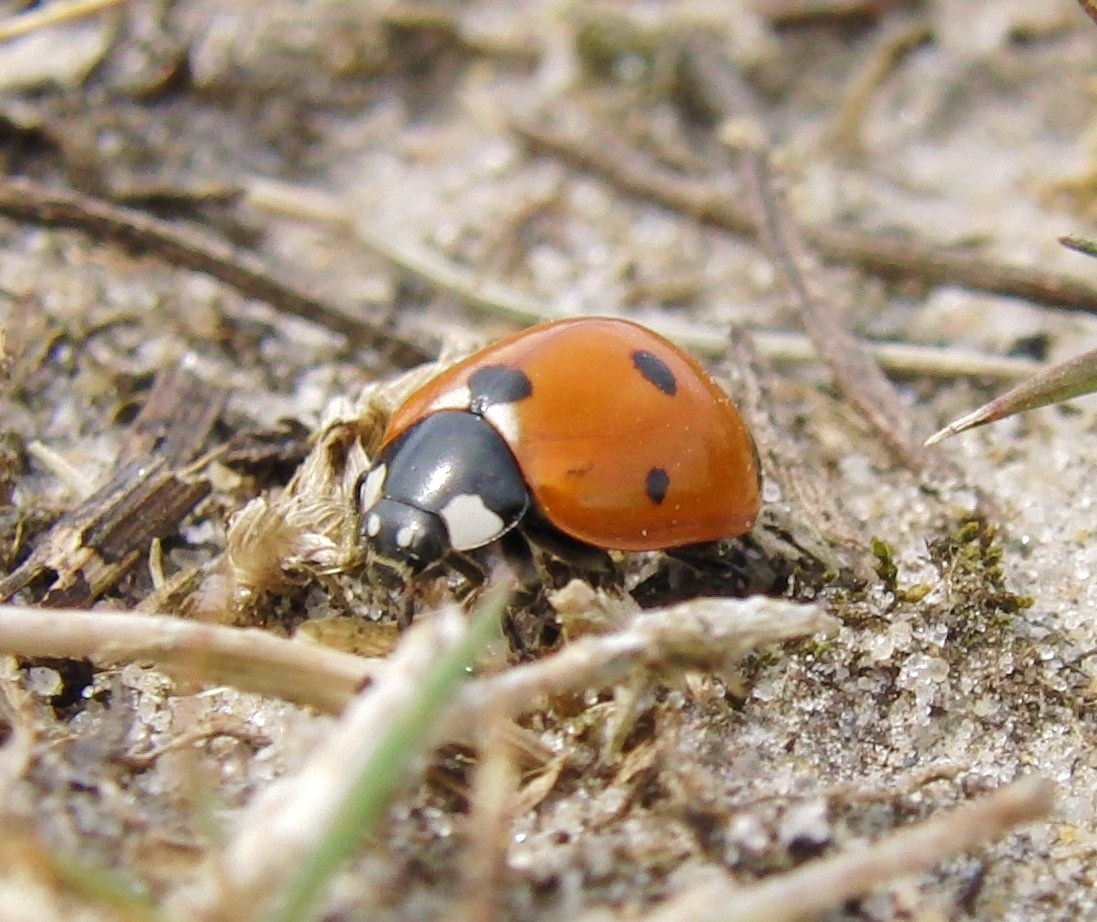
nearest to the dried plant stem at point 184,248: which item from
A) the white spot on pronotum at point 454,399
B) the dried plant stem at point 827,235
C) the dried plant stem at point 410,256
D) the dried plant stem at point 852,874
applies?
the dried plant stem at point 410,256

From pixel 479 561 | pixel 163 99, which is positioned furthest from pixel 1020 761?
pixel 163 99

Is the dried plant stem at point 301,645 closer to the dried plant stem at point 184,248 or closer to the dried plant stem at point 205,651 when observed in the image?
the dried plant stem at point 205,651

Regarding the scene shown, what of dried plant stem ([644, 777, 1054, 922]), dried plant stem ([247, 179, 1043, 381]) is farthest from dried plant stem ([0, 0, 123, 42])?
dried plant stem ([644, 777, 1054, 922])

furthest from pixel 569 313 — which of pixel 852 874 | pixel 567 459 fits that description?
pixel 852 874

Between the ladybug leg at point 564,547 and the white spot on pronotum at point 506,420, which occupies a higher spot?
the white spot on pronotum at point 506,420

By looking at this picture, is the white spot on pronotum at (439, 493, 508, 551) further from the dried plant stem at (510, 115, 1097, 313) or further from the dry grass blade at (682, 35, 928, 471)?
the dried plant stem at (510, 115, 1097, 313)

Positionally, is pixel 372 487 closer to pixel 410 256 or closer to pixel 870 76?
pixel 410 256
